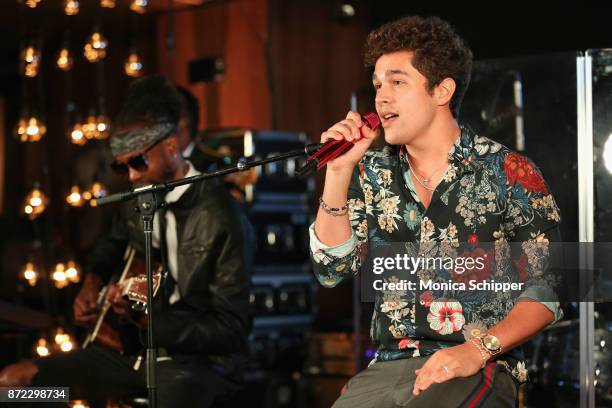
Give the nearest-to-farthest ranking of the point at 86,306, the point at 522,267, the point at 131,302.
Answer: the point at 522,267 → the point at 131,302 → the point at 86,306

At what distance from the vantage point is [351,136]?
2.74 metres

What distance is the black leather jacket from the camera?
3.86m

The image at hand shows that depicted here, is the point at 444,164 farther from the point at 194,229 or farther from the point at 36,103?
the point at 36,103

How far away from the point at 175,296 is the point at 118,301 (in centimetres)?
26

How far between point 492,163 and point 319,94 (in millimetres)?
5965

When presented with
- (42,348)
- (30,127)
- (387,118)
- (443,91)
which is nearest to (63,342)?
(42,348)

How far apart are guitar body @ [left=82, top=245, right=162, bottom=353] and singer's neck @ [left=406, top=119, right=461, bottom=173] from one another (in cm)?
135

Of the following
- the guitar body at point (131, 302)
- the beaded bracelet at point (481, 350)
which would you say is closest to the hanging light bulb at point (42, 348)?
the guitar body at point (131, 302)

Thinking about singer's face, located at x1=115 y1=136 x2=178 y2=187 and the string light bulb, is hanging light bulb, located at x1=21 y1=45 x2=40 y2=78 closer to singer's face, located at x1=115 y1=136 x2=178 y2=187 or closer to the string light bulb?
the string light bulb

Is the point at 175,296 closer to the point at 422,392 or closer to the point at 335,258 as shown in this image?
the point at 335,258

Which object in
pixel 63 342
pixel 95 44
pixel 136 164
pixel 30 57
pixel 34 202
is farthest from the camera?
pixel 95 44

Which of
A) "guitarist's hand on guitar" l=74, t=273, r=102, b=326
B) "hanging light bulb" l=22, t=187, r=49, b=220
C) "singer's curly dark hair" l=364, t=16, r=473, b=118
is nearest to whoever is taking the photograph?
"singer's curly dark hair" l=364, t=16, r=473, b=118

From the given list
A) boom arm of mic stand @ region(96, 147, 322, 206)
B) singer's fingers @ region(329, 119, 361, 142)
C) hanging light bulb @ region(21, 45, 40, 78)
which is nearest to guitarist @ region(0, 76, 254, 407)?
boom arm of mic stand @ region(96, 147, 322, 206)

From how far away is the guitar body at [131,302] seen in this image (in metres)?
3.88
